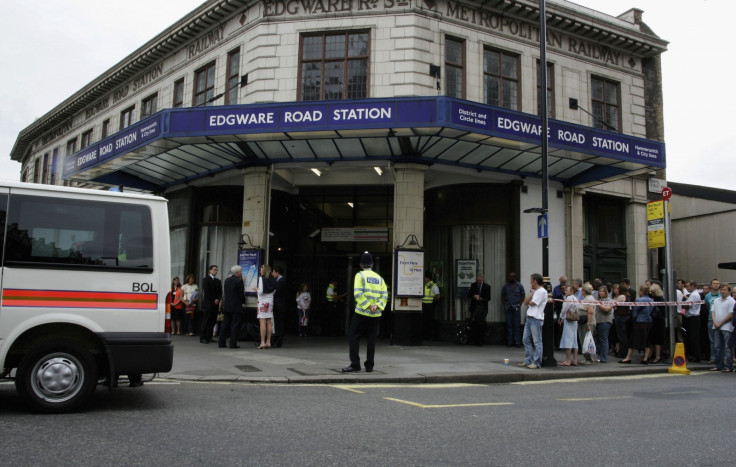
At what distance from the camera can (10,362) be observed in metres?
6.04

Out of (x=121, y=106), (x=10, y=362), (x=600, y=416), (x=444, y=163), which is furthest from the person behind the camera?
(x=121, y=106)

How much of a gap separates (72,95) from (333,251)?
17418 mm

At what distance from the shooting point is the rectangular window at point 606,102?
1894 centimetres

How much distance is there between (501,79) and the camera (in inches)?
679

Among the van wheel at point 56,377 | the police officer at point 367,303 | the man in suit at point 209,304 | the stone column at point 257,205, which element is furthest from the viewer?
the stone column at point 257,205

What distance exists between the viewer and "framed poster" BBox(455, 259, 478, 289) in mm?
16656

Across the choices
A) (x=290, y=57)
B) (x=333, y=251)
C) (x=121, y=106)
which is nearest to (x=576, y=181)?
Answer: (x=333, y=251)

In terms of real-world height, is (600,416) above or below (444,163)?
below

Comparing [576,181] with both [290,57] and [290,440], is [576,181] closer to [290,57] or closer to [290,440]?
[290,57]

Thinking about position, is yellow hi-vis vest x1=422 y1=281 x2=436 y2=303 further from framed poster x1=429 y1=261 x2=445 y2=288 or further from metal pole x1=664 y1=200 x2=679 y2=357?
metal pole x1=664 y1=200 x2=679 y2=357

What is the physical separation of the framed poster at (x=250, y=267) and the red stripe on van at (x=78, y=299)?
8.84m

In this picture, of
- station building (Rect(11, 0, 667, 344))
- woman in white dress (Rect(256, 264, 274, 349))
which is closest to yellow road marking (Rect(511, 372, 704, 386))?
station building (Rect(11, 0, 667, 344))

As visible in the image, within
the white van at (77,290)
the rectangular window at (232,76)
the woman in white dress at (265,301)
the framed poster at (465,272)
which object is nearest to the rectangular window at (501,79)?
the framed poster at (465,272)

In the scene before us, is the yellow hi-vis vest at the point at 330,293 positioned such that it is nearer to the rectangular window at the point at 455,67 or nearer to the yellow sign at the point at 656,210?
the rectangular window at the point at 455,67
